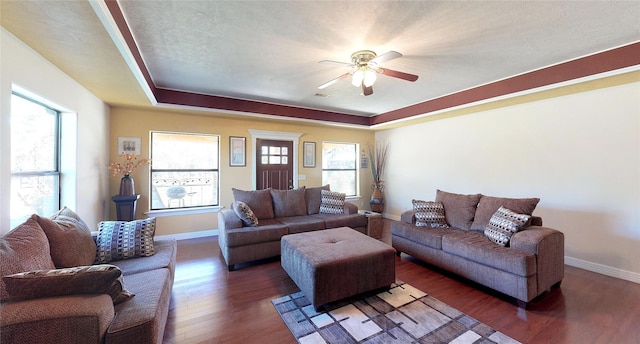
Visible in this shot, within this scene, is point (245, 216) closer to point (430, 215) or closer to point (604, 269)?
point (430, 215)

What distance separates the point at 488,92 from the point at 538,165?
129 cm

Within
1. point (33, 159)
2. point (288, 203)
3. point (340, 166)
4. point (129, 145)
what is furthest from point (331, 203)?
point (33, 159)

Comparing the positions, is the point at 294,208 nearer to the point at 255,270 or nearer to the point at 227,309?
the point at 255,270

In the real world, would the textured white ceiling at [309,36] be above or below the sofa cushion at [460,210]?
above

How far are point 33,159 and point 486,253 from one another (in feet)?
14.9

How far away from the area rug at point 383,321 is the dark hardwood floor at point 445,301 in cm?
12

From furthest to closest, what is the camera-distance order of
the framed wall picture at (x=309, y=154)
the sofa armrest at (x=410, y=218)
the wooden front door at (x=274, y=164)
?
1. the framed wall picture at (x=309, y=154)
2. the wooden front door at (x=274, y=164)
3. the sofa armrest at (x=410, y=218)

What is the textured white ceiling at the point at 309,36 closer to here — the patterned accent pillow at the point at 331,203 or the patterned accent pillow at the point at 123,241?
the patterned accent pillow at the point at 123,241

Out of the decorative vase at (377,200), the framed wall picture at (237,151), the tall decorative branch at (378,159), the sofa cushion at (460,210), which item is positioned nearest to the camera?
the sofa cushion at (460,210)

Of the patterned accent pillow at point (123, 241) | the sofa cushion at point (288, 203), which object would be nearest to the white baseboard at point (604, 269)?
the sofa cushion at point (288, 203)

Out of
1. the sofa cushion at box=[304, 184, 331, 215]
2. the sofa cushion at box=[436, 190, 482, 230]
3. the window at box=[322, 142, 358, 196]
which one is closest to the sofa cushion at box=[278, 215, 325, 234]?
the sofa cushion at box=[304, 184, 331, 215]

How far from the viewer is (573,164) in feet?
10.6

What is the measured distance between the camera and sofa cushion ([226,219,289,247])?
10.1 ft

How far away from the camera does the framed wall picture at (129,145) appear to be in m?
3.96
